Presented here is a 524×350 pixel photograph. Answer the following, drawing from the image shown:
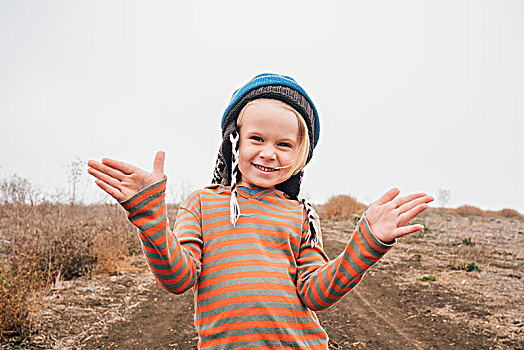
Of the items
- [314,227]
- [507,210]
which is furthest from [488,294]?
[507,210]

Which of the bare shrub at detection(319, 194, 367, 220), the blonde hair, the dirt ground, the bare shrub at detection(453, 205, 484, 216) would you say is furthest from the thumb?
the bare shrub at detection(453, 205, 484, 216)

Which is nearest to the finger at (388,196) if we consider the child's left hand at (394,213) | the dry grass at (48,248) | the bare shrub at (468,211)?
the child's left hand at (394,213)

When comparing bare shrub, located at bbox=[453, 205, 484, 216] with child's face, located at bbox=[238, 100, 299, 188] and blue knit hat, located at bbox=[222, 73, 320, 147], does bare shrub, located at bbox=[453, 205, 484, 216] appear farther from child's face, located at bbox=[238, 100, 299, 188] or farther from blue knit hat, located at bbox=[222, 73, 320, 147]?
child's face, located at bbox=[238, 100, 299, 188]

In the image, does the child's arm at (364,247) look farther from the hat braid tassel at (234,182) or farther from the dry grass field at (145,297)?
the dry grass field at (145,297)

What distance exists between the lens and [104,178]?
1.21 m

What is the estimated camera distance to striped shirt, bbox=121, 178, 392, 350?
1.33 meters

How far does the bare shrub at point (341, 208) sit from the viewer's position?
1608cm

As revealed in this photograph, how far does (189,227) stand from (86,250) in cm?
589

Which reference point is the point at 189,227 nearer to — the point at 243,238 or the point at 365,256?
the point at 243,238

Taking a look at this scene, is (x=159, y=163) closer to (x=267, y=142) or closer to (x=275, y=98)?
(x=267, y=142)

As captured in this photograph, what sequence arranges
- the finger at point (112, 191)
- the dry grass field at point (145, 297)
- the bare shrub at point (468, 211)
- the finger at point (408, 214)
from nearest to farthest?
the finger at point (112, 191) → the finger at point (408, 214) → the dry grass field at point (145, 297) → the bare shrub at point (468, 211)

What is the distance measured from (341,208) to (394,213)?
1529 cm

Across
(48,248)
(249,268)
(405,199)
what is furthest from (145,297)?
(405,199)

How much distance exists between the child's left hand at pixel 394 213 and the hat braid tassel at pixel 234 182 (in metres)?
0.47
